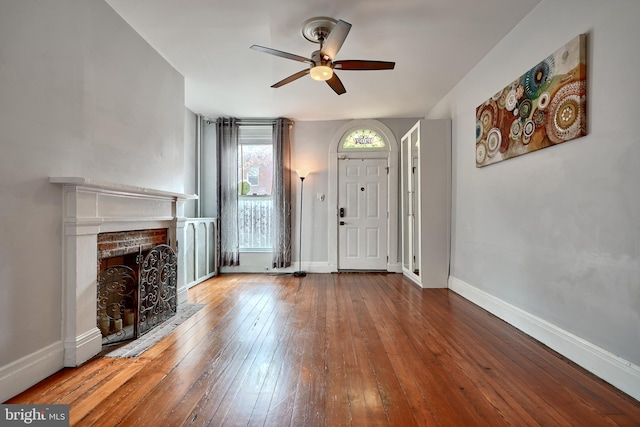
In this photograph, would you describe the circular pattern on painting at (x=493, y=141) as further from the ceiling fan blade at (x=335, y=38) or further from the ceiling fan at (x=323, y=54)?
the ceiling fan blade at (x=335, y=38)

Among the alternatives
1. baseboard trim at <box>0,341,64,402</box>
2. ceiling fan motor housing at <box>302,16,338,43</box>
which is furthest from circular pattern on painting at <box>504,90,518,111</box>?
baseboard trim at <box>0,341,64,402</box>

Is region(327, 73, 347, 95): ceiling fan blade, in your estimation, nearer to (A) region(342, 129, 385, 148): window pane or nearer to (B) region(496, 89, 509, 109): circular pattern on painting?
(B) region(496, 89, 509, 109): circular pattern on painting

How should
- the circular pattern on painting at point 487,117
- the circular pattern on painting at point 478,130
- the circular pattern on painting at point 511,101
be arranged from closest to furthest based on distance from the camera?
the circular pattern on painting at point 511,101
the circular pattern on painting at point 487,117
the circular pattern on painting at point 478,130

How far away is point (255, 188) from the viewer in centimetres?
541

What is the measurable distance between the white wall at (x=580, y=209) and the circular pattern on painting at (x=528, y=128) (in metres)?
0.19

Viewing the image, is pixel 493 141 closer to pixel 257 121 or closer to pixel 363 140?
pixel 363 140

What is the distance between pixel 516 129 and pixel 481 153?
609 mm

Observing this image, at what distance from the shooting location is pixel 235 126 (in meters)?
5.27

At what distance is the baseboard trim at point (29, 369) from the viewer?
5.36 feet

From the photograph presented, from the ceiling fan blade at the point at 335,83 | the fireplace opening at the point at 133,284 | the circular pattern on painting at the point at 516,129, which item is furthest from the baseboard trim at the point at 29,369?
the circular pattern on painting at the point at 516,129

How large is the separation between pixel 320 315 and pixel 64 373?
77.9 inches

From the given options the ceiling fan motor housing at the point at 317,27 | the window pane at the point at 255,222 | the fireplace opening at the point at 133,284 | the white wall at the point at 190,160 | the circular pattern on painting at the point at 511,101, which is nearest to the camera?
the fireplace opening at the point at 133,284

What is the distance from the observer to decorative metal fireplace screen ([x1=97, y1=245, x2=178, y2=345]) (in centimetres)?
246

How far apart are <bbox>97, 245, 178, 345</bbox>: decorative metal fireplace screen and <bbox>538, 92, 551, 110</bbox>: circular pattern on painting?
3479mm
